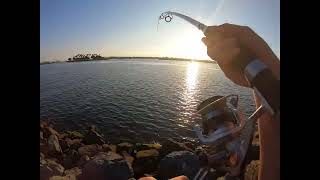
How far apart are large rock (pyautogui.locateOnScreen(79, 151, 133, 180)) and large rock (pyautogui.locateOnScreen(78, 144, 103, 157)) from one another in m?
0.03

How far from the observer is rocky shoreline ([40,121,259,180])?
5.08 feet

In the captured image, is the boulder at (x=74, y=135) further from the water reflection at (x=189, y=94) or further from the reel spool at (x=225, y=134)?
the reel spool at (x=225, y=134)

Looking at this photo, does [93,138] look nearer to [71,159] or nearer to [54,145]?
[71,159]

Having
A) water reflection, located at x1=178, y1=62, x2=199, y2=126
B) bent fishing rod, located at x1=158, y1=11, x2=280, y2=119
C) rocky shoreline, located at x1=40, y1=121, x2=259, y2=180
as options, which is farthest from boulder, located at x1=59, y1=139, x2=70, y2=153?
bent fishing rod, located at x1=158, y1=11, x2=280, y2=119

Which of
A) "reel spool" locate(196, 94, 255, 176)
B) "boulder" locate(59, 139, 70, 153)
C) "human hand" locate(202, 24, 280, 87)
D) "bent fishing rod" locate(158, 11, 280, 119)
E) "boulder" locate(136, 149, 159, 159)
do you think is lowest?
"boulder" locate(136, 149, 159, 159)

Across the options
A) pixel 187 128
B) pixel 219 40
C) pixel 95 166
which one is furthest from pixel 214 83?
pixel 95 166

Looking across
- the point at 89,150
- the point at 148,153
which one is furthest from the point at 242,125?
the point at 89,150

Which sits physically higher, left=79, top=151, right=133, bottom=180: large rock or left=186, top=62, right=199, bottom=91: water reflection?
left=186, top=62, right=199, bottom=91: water reflection

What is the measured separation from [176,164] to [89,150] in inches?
18.5

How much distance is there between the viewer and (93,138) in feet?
5.33

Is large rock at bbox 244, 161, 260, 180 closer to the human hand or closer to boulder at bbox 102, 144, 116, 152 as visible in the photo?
the human hand
